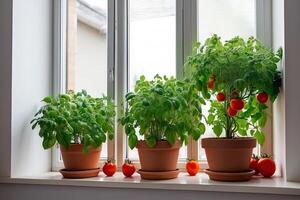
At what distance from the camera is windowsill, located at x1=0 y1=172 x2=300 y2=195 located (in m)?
1.85

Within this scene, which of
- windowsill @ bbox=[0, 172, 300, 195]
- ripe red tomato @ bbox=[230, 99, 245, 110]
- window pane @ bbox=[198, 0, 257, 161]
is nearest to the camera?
windowsill @ bbox=[0, 172, 300, 195]

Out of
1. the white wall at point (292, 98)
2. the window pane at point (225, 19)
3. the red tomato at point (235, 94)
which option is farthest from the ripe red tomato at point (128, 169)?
the white wall at point (292, 98)

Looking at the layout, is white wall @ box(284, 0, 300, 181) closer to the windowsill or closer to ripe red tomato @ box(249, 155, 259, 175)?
the windowsill

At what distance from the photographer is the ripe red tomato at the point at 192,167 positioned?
2201mm

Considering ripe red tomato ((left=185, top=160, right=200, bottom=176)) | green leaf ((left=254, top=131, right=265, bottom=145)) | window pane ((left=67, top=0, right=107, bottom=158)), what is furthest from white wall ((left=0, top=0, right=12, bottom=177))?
green leaf ((left=254, top=131, right=265, bottom=145))

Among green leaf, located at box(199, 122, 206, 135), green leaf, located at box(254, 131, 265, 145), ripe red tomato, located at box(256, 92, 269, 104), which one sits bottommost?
green leaf, located at box(254, 131, 265, 145)

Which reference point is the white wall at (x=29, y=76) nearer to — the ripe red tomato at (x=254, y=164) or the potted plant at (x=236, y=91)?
the potted plant at (x=236, y=91)

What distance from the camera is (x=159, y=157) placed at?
2123mm

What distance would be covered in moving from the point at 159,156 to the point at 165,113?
22 centimetres

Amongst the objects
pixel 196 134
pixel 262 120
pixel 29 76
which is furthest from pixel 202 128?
pixel 29 76

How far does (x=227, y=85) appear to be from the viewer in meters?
2.02

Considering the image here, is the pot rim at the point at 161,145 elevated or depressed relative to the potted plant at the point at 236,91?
depressed

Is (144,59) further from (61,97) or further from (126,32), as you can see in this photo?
(61,97)

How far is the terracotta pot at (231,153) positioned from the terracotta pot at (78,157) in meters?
0.66
